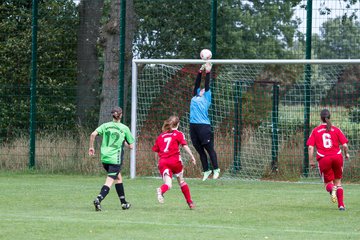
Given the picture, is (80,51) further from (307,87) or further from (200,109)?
(200,109)

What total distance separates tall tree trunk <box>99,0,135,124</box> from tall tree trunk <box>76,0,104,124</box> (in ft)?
1.51

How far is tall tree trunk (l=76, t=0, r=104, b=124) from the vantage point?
2391cm

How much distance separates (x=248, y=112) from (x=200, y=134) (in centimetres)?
407

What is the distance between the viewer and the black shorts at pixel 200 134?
18266 millimetres

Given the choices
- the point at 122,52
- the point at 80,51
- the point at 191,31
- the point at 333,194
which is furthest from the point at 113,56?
the point at 333,194

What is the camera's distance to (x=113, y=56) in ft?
78.8

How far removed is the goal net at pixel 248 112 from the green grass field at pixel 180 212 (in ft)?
3.15

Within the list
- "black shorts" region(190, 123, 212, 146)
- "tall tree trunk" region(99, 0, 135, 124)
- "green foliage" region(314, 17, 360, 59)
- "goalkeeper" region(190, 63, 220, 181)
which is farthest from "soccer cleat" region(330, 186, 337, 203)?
"tall tree trunk" region(99, 0, 135, 124)

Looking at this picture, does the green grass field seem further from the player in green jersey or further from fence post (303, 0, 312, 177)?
fence post (303, 0, 312, 177)

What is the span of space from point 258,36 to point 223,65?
8270mm

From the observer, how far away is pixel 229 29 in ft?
88.3

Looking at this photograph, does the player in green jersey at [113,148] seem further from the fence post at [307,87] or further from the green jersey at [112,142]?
the fence post at [307,87]

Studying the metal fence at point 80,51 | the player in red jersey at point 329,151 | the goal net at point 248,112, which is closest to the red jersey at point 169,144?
the player in red jersey at point 329,151

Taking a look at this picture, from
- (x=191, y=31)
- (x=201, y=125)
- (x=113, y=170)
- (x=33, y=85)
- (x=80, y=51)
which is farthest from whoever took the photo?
(x=191, y=31)
